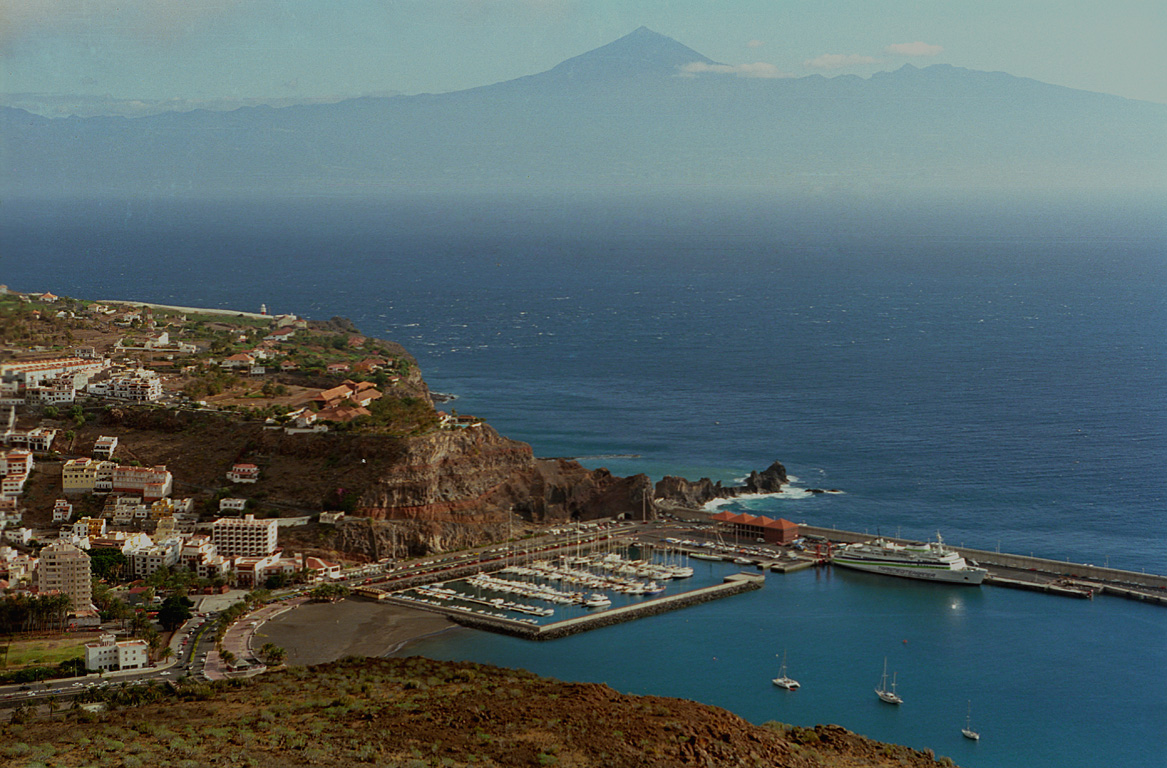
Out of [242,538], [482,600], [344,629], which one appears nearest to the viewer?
[344,629]

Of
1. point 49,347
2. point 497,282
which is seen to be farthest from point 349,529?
point 497,282

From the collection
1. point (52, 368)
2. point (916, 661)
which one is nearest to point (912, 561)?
point (916, 661)

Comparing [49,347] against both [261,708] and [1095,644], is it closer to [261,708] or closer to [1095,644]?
[261,708]

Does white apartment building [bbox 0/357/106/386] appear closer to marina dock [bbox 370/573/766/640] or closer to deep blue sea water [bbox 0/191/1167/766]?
deep blue sea water [bbox 0/191/1167/766]

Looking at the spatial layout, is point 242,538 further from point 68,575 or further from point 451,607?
point 451,607

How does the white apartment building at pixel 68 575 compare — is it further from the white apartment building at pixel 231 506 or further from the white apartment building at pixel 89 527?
the white apartment building at pixel 231 506

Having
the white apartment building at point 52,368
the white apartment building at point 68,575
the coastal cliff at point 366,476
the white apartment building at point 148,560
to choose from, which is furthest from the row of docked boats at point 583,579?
the white apartment building at point 52,368
